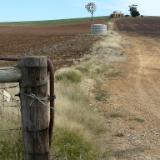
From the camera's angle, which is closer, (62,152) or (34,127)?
(34,127)

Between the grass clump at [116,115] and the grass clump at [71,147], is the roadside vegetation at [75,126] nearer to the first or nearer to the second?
the grass clump at [71,147]

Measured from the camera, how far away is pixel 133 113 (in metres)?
12.0

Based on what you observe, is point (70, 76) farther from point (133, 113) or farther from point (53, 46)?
point (53, 46)

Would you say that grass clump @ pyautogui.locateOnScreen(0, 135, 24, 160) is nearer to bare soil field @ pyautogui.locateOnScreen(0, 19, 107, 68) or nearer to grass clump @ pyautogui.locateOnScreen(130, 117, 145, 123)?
grass clump @ pyautogui.locateOnScreen(130, 117, 145, 123)

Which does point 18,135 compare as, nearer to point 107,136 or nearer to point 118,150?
point 118,150

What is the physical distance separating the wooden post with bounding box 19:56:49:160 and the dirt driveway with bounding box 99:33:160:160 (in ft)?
11.8

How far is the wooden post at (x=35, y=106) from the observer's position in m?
4.43

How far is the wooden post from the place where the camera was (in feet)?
14.5

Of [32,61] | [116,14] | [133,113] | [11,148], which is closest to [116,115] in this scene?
[133,113]

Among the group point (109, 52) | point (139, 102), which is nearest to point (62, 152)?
point (139, 102)

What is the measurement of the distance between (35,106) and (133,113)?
7667mm

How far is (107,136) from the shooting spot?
9539 mm

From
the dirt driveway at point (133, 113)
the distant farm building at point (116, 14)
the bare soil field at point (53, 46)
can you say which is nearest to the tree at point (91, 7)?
the distant farm building at point (116, 14)

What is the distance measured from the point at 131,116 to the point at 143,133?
159 centimetres
